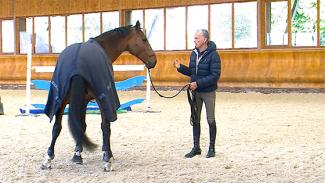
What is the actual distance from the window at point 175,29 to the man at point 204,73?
11.7 metres

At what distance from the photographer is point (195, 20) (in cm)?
1678

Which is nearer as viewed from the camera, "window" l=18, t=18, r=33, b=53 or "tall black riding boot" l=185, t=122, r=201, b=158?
"tall black riding boot" l=185, t=122, r=201, b=158

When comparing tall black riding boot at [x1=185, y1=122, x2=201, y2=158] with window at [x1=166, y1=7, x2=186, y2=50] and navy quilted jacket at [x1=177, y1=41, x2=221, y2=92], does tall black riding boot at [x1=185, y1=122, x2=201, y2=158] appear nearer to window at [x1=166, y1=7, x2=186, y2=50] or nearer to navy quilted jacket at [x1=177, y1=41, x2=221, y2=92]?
navy quilted jacket at [x1=177, y1=41, x2=221, y2=92]

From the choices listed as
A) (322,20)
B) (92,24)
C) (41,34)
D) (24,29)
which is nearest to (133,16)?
(92,24)

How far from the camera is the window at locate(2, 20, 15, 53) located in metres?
20.2

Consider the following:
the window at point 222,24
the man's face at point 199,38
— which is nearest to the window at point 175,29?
the window at point 222,24

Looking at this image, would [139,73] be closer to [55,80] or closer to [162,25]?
[162,25]

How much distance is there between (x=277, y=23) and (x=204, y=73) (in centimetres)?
1059

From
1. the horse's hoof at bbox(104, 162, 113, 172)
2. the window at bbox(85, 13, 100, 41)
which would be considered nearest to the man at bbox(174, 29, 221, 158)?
the horse's hoof at bbox(104, 162, 113, 172)

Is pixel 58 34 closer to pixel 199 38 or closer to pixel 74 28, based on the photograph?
pixel 74 28

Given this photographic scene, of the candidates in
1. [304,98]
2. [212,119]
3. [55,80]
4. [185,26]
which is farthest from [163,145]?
[185,26]

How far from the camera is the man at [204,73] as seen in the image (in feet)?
16.9

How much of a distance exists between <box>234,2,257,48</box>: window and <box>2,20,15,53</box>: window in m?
8.86

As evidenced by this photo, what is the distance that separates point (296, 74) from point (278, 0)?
2.16 meters
